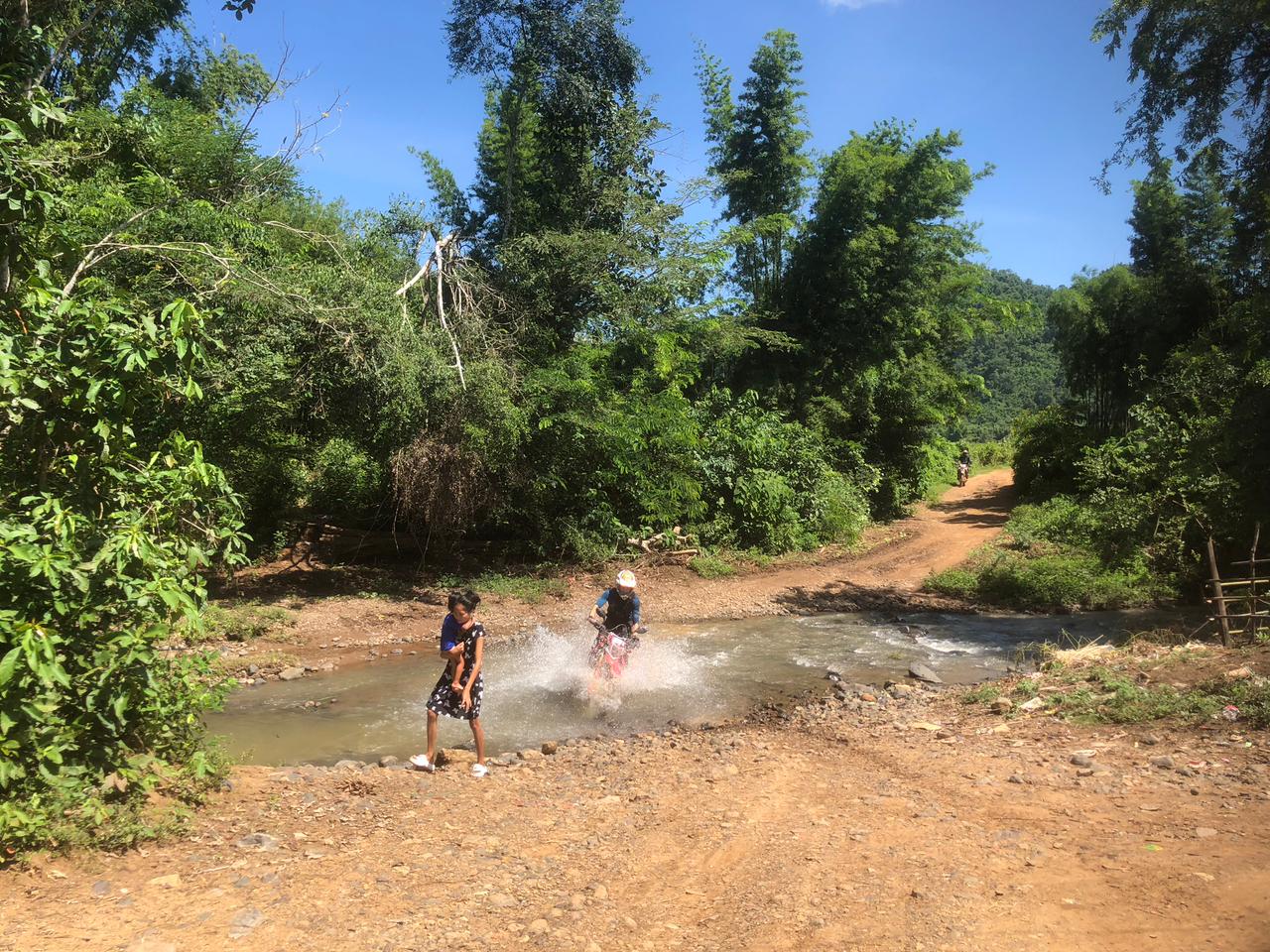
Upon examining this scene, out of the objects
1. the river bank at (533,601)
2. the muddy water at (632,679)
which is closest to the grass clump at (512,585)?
the river bank at (533,601)

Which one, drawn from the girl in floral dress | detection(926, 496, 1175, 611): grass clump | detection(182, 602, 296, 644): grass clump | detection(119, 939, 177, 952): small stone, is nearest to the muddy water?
detection(926, 496, 1175, 611): grass clump

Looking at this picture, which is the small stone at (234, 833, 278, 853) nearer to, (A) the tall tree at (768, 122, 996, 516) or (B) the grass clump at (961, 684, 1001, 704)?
(B) the grass clump at (961, 684, 1001, 704)

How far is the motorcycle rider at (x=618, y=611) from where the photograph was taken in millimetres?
9445

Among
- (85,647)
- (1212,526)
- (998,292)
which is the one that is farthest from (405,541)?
(998,292)

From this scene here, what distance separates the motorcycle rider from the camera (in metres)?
9.45

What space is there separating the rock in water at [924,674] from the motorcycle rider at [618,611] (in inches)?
153

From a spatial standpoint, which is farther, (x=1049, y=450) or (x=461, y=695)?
(x=1049, y=450)

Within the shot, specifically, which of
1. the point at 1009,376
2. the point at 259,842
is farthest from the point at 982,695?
the point at 1009,376

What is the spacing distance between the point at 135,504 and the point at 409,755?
3699 mm

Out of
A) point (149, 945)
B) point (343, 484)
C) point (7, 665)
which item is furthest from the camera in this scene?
point (343, 484)

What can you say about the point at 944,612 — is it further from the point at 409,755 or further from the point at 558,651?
the point at 409,755

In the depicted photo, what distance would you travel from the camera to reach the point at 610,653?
9469mm

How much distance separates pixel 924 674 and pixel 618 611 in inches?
165

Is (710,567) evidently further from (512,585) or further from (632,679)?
(632,679)
